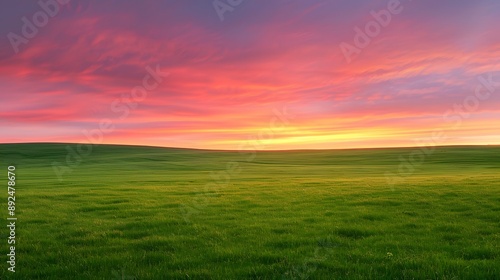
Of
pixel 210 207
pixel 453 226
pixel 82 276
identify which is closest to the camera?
pixel 82 276

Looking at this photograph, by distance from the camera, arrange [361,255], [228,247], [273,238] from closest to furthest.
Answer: [361,255] < [228,247] < [273,238]

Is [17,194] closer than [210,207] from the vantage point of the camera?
No

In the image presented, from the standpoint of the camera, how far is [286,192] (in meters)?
25.9

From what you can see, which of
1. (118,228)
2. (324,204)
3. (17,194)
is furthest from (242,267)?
(17,194)

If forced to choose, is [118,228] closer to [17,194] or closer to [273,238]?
[273,238]

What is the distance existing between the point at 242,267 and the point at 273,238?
9.93 ft

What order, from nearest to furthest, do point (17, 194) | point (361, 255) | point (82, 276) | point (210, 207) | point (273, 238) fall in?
point (82, 276) → point (361, 255) → point (273, 238) → point (210, 207) → point (17, 194)

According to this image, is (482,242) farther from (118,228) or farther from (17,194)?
(17,194)

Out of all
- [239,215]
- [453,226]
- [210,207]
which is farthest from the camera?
[210,207]

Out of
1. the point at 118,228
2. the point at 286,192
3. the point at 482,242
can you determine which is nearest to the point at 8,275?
the point at 118,228

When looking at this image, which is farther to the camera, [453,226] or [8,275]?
[453,226]

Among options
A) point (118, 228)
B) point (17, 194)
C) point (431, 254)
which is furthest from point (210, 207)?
point (17, 194)

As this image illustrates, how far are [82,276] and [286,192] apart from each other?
59.3 feet

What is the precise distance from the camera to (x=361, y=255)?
10.2m
